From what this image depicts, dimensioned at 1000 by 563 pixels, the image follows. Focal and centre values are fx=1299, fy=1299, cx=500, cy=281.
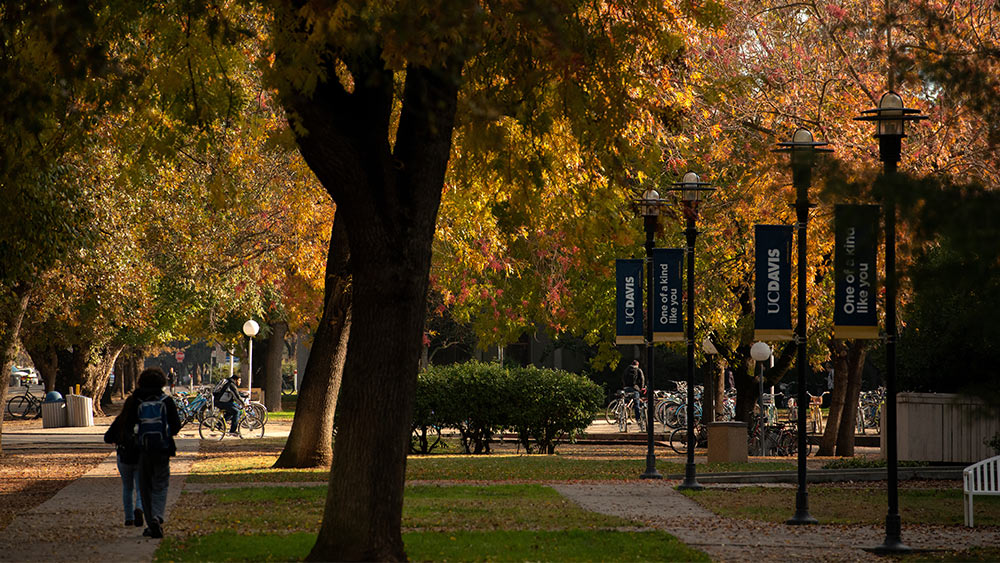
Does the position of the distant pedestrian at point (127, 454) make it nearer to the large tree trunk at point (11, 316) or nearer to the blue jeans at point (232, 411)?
the large tree trunk at point (11, 316)

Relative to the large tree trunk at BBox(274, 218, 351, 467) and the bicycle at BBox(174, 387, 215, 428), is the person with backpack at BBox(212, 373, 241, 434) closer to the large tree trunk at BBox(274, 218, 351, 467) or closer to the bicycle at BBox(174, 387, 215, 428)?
the bicycle at BBox(174, 387, 215, 428)

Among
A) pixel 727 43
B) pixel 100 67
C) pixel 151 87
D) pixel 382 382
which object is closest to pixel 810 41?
pixel 727 43

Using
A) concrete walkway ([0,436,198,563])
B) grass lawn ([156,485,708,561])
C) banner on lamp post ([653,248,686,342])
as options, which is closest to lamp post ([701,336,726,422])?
banner on lamp post ([653,248,686,342])

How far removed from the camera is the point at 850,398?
28.4m

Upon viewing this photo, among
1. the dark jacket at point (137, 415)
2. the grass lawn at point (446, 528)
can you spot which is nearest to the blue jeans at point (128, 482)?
the dark jacket at point (137, 415)

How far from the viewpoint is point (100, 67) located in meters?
8.53

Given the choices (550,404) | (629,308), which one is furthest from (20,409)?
(629,308)

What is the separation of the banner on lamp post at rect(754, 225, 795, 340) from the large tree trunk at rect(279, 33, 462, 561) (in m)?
5.90

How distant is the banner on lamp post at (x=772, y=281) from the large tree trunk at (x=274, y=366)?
3585 cm

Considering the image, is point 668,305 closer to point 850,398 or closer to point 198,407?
point 850,398

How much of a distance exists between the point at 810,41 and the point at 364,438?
49.2 feet

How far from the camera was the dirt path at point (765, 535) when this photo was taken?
11547 millimetres

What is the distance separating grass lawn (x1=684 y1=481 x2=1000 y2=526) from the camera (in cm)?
1459

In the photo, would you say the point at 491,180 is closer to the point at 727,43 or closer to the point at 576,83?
the point at 576,83
